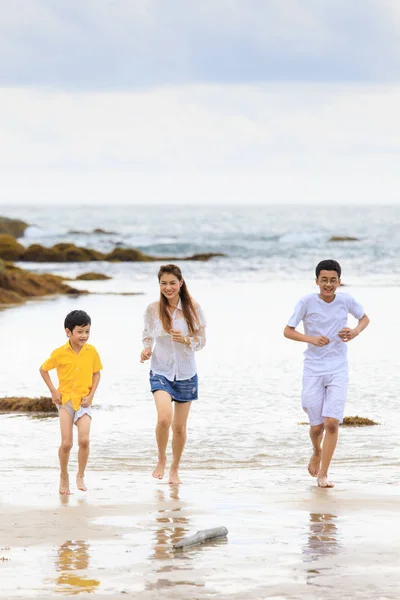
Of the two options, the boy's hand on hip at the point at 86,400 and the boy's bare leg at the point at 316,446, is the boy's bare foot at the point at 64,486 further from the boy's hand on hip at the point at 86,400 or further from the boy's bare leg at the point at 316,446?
the boy's bare leg at the point at 316,446

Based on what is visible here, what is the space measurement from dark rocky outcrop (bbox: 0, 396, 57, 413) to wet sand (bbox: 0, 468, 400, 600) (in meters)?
4.29

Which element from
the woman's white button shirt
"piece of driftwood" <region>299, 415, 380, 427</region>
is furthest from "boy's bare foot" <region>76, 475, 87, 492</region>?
"piece of driftwood" <region>299, 415, 380, 427</region>

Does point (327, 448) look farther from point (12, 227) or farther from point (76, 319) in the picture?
point (12, 227)

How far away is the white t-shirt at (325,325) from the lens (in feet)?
29.5

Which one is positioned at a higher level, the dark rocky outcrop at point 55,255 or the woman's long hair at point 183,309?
the dark rocky outcrop at point 55,255

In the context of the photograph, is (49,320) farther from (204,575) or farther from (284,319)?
(204,575)

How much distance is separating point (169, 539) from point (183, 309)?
2.55 metres

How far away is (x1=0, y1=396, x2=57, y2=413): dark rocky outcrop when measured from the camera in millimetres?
13695

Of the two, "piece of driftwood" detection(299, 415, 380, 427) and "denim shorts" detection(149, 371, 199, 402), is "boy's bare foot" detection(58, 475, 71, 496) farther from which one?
"piece of driftwood" detection(299, 415, 380, 427)

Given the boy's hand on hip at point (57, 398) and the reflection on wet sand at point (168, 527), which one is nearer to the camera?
the reflection on wet sand at point (168, 527)

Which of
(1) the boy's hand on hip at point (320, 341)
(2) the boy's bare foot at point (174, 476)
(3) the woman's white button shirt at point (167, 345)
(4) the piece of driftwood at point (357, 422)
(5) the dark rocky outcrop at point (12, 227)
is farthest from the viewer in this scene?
(5) the dark rocky outcrop at point (12, 227)

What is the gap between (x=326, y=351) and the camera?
9.07m

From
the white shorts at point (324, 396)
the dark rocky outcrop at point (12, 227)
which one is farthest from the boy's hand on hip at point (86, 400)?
the dark rocky outcrop at point (12, 227)

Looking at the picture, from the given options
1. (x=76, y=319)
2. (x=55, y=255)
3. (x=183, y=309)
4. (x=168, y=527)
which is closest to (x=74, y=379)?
(x=76, y=319)
